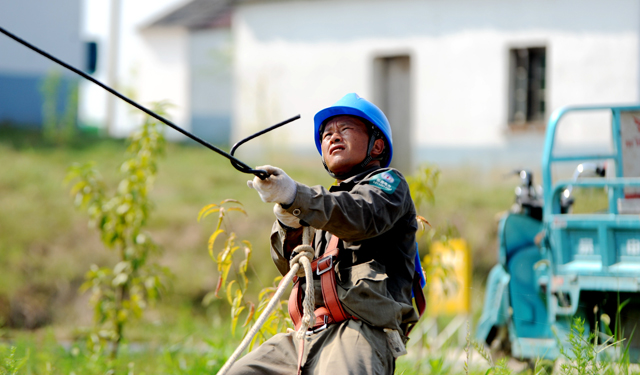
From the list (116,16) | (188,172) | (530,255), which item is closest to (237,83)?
(188,172)

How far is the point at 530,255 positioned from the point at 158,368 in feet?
9.74

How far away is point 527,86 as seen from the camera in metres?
13.6

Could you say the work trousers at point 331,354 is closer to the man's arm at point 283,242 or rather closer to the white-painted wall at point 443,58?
the man's arm at point 283,242

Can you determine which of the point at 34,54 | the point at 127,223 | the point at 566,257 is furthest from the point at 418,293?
the point at 34,54

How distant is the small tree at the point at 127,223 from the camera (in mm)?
4926

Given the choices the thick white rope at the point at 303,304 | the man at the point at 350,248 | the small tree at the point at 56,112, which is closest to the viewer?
the man at the point at 350,248

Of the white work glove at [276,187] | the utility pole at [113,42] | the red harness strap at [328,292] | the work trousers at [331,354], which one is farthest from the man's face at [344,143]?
the utility pole at [113,42]

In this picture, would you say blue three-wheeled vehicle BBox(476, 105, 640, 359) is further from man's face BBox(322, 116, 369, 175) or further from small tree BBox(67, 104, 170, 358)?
small tree BBox(67, 104, 170, 358)

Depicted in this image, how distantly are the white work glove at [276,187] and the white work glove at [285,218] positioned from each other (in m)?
0.14

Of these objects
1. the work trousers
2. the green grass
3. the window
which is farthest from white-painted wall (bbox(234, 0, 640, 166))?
the work trousers

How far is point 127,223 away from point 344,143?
269 centimetres

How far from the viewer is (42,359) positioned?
4.94 meters

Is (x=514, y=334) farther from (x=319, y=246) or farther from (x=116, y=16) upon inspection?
(x=116, y=16)

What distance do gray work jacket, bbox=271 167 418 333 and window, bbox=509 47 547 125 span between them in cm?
1143
